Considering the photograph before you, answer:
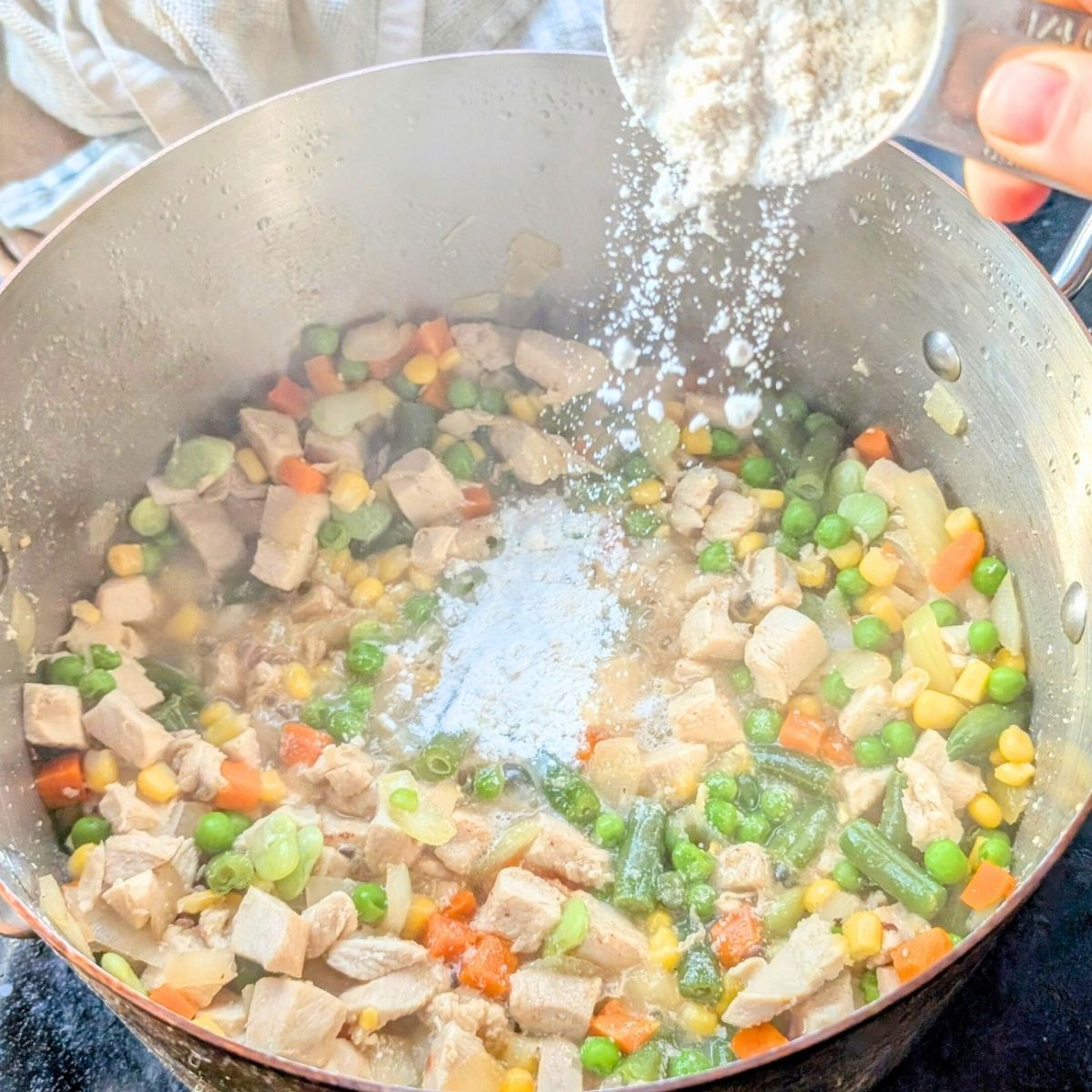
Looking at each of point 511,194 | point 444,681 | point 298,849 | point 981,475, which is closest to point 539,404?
point 511,194

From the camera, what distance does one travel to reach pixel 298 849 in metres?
2.21

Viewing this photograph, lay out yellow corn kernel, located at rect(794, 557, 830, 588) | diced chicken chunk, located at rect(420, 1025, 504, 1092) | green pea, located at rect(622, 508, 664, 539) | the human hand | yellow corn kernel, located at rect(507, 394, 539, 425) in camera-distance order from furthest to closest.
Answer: yellow corn kernel, located at rect(507, 394, 539, 425)
green pea, located at rect(622, 508, 664, 539)
yellow corn kernel, located at rect(794, 557, 830, 588)
diced chicken chunk, located at rect(420, 1025, 504, 1092)
the human hand

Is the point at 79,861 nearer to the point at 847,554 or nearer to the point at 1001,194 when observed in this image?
the point at 847,554

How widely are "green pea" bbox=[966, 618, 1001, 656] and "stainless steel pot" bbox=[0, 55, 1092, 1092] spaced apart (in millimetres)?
94

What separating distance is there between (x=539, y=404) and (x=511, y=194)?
0.53 metres

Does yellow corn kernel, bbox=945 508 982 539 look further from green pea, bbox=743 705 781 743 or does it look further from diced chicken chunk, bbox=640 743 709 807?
diced chicken chunk, bbox=640 743 709 807

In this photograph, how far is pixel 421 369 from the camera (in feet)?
9.39

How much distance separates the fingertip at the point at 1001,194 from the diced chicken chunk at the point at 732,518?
3.09 feet

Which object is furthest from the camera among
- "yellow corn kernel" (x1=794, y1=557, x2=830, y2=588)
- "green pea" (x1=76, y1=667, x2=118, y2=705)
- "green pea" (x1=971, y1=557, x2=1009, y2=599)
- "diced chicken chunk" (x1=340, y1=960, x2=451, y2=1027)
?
"yellow corn kernel" (x1=794, y1=557, x2=830, y2=588)

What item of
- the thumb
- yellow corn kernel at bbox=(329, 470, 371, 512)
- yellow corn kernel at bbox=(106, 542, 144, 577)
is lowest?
yellow corn kernel at bbox=(329, 470, 371, 512)

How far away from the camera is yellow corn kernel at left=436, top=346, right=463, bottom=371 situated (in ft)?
9.48

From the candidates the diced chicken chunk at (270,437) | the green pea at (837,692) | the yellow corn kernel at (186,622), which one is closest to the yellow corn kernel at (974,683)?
the green pea at (837,692)

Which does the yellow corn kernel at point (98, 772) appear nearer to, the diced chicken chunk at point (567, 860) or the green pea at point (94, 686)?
the green pea at point (94, 686)

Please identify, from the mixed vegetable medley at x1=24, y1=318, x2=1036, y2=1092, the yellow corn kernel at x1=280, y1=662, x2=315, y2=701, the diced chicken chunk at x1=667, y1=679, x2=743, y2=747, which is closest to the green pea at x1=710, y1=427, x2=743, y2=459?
the mixed vegetable medley at x1=24, y1=318, x2=1036, y2=1092
